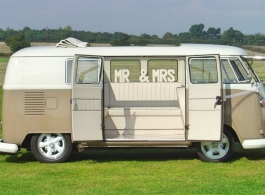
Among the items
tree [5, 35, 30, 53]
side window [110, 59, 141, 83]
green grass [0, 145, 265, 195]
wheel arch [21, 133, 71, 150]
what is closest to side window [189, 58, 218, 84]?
side window [110, 59, 141, 83]

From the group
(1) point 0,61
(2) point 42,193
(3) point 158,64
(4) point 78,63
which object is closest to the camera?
(2) point 42,193

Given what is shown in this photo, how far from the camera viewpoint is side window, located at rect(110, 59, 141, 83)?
36.0ft

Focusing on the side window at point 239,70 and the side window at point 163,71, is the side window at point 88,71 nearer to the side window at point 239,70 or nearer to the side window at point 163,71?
the side window at point 163,71

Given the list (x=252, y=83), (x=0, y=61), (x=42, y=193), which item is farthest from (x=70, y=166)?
(x=0, y=61)

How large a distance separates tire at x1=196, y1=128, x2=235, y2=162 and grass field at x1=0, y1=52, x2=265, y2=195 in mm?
153

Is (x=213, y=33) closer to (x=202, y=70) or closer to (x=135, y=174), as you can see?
(x=202, y=70)

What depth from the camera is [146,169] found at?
10.1 meters

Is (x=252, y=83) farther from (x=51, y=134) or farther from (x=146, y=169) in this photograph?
(x=51, y=134)

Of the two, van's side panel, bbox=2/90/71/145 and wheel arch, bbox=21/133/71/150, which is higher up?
van's side panel, bbox=2/90/71/145

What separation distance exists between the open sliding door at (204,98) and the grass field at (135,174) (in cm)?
64

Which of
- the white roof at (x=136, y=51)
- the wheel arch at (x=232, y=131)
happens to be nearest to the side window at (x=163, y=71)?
the white roof at (x=136, y=51)

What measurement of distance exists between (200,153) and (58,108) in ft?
8.91

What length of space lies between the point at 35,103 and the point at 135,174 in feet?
7.66

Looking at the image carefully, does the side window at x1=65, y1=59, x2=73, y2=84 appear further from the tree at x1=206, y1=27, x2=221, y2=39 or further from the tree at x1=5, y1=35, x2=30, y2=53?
the tree at x1=206, y1=27, x2=221, y2=39
